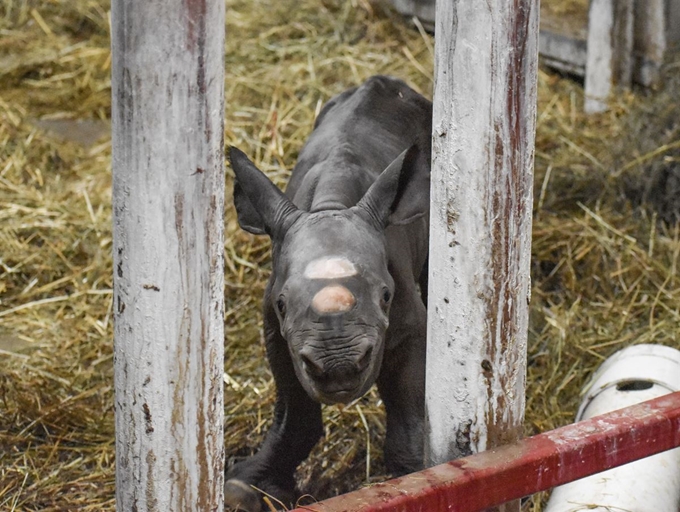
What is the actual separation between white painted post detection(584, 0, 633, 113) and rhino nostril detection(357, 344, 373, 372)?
17.4 feet

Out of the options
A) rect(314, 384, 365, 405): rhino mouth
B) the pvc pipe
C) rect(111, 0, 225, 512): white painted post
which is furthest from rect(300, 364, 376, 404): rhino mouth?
the pvc pipe

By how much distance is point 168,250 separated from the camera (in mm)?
2895

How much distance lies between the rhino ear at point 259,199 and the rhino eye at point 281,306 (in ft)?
0.97

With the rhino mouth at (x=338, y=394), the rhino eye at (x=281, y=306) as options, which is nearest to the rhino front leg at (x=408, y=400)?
the rhino eye at (x=281, y=306)

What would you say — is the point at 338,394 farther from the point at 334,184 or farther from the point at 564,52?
the point at 564,52

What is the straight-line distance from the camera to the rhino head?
12.2 ft

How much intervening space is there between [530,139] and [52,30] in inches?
302

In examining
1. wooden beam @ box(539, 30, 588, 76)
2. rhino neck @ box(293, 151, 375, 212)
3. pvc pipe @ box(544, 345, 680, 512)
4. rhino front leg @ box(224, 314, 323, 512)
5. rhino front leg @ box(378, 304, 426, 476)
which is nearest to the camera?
pvc pipe @ box(544, 345, 680, 512)

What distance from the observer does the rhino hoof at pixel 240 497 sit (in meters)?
4.71

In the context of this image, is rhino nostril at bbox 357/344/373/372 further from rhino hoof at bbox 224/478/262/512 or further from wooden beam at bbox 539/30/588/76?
wooden beam at bbox 539/30/588/76

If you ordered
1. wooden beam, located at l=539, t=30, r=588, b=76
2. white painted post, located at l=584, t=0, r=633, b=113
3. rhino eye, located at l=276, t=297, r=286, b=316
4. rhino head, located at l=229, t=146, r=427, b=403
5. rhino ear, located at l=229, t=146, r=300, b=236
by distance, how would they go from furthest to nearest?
wooden beam, located at l=539, t=30, r=588, b=76
white painted post, located at l=584, t=0, r=633, b=113
rhino ear, located at l=229, t=146, r=300, b=236
rhino eye, located at l=276, t=297, r=286, b=316
rhino head, located at l=229, t=146, r=427, b=403

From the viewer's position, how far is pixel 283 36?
31.9 ft

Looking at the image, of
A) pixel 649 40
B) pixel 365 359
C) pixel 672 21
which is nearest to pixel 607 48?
pixel 649 40

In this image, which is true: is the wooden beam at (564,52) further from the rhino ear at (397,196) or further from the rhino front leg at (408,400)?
the rhino ear at (397,196)
